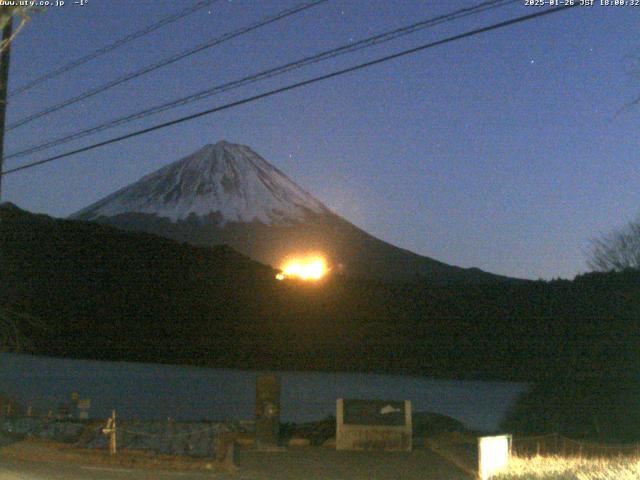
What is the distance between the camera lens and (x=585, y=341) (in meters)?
40.0

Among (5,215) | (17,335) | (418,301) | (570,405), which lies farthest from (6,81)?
(418,301)

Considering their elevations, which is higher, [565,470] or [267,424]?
[267,424]

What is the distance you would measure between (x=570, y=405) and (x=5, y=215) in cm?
3755

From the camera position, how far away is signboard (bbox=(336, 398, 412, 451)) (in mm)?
18969

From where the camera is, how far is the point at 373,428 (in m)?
19.2

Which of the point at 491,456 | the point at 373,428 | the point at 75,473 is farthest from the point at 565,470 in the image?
the point at 75,473

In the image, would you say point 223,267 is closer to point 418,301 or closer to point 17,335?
point 418,301

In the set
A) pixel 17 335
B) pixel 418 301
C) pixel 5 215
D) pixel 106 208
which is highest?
pixel 106 208

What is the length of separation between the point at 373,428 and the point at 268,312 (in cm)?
3952

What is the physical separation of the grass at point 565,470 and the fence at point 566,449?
2.57 meters

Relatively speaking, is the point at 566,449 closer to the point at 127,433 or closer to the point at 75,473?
the point at 75,473

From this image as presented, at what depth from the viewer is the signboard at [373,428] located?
1897 cm

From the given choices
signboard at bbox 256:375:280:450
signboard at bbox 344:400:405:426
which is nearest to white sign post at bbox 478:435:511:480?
signboard at bbox 344:400:405:426

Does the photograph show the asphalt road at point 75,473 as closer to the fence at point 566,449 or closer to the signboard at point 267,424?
the signboard at point 267,424
